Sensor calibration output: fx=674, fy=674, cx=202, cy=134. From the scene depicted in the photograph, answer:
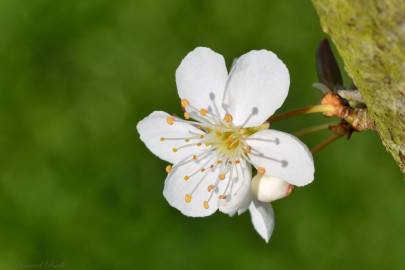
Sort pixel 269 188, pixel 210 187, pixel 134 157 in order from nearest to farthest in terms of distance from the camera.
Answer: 1. pixel 269 188
2. pixel 210 187
3. pixel 134 157

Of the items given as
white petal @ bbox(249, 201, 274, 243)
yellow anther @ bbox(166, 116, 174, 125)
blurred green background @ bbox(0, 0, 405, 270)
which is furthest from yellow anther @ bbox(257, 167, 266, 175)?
blurred green background @ bbox(0, 0, 405, 270)

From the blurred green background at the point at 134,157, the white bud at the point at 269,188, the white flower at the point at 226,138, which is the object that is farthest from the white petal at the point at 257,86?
the blurred green background at the point at 134,157

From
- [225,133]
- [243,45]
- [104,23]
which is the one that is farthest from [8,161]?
[225,133]

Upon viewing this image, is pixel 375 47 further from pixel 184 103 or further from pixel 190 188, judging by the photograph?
pixel 190 188

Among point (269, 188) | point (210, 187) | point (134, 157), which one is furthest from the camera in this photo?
point (134, 157)

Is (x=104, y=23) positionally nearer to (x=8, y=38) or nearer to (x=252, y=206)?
(x=8, y=38)

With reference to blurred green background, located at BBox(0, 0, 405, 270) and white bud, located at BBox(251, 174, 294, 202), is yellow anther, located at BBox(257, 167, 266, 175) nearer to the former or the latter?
white bud, located at BBox(251, 174, 294, 202)

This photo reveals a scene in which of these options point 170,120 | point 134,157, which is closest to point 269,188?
point 170,120
